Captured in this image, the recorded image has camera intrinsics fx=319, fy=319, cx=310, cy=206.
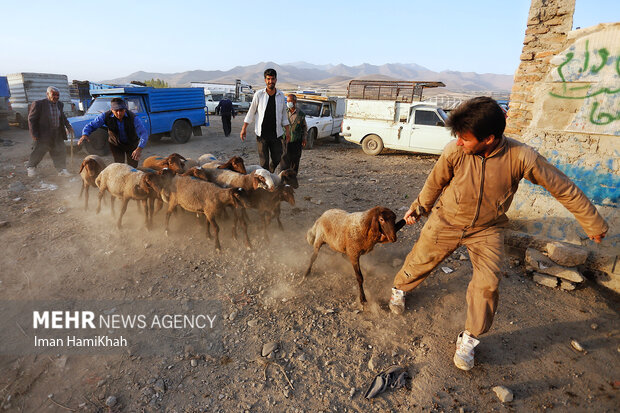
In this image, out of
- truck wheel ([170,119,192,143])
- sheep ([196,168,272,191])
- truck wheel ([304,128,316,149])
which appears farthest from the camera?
truck wheel ([170,119,192,143])

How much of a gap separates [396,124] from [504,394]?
33.4ft

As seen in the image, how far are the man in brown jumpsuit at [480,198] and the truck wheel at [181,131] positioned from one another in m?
12.1

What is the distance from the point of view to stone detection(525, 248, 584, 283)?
3962 mm

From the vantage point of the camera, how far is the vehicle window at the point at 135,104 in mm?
10828

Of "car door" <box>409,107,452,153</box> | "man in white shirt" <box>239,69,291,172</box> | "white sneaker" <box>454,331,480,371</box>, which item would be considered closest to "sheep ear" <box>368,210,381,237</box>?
"white sneaker" <box>454,331,480,371</box>

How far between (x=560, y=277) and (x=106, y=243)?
6.26 m

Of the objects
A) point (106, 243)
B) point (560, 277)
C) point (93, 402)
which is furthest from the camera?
point (106, 243)

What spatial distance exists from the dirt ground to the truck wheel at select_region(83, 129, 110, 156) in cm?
474

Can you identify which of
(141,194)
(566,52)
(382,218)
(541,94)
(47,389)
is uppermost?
(566,52)

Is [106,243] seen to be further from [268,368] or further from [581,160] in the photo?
[581,160]

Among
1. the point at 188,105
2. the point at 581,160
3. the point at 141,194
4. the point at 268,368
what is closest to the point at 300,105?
the point at 188,105

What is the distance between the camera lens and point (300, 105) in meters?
A: 13.3

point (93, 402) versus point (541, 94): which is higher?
point (541, 94)

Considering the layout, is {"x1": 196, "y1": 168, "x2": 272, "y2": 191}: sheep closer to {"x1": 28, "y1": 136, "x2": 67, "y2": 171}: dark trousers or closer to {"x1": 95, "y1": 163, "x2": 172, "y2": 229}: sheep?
{"x1": 95, "y1": 163, "x2": 172, "y2": 229}: sheep
